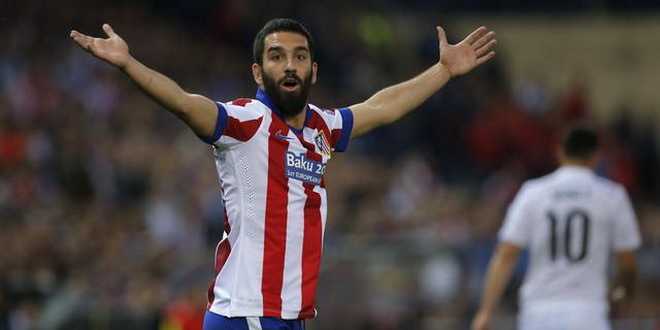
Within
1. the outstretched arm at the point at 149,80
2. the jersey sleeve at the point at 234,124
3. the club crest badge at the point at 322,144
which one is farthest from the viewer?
the club crest badge at the point at 322,144

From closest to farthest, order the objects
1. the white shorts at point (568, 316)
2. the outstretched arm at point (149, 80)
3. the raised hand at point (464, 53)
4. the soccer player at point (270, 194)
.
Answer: the outstretched arm at point (149, 80) → the soccer player at point (270, 194) → the raised hand at point (464, 53) → the white shorts at point (568, 316)

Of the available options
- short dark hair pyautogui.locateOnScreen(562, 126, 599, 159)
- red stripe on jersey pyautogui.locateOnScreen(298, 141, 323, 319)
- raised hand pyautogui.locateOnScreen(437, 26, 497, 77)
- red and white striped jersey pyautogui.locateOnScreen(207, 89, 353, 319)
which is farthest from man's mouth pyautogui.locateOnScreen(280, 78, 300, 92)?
short dark hair pyautogui.locateOnScreen(562, 126, 599, 159)

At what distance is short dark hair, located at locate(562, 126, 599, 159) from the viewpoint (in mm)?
9031

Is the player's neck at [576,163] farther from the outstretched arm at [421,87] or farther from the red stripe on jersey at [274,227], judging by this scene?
the red stripe on jersey at [274,227]

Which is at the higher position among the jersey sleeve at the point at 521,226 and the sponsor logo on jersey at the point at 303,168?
the sponsor logo on jersey at the point at 303,168

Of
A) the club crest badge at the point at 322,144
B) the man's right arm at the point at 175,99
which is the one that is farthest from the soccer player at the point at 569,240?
the man's right arm at the point at 175,99

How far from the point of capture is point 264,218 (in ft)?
20.9

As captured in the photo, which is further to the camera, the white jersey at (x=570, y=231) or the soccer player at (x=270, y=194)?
the white jersey at (x=570, y=231)

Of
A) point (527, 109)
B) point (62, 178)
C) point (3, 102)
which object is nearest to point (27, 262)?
point (62, 178)

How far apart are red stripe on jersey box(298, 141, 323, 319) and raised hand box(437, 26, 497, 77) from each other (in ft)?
3.41

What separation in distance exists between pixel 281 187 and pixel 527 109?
12853 mm

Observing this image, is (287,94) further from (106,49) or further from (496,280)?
(496,280)

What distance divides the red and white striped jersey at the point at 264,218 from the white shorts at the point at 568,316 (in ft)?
9.39

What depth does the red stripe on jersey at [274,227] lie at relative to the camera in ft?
20.8
